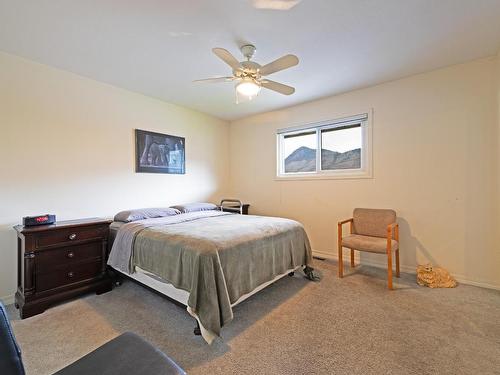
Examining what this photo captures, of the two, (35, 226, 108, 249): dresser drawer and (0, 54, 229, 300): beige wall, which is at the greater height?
(0, 54, 229, 300): beige wall

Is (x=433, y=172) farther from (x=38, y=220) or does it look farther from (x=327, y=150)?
(x=38, y=220)

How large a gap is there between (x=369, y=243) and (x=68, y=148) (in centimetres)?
376

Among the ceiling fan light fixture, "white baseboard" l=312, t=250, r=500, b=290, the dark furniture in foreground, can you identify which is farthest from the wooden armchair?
the dark furniture in foreground

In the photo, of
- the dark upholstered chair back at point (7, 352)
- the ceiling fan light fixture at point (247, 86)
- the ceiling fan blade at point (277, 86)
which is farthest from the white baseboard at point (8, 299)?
the ceiling fan blade at point (277, 86)

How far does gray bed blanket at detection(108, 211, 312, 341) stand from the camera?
174cm

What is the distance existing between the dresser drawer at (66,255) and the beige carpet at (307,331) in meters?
0.41

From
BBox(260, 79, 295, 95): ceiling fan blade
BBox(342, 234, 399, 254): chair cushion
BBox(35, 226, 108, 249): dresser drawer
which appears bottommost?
BBox(342, 234, 399, 254): chair cushion

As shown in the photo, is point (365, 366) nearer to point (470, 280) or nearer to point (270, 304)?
point (270, 304)

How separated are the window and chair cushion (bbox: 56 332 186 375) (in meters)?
3.25

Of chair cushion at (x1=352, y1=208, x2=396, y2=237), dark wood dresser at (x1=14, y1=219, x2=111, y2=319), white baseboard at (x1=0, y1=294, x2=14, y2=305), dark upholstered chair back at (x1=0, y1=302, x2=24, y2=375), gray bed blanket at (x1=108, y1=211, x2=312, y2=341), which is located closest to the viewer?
dark upholstered chair back at (x1=0, y1=302, x2=24, y2=375)

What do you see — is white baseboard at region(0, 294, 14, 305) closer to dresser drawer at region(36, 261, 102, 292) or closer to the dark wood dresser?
the dark wood dresser

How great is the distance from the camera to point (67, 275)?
2355 mm

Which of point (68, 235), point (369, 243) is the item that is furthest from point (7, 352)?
point (369, 243)

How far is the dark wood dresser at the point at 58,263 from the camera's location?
212 cm
